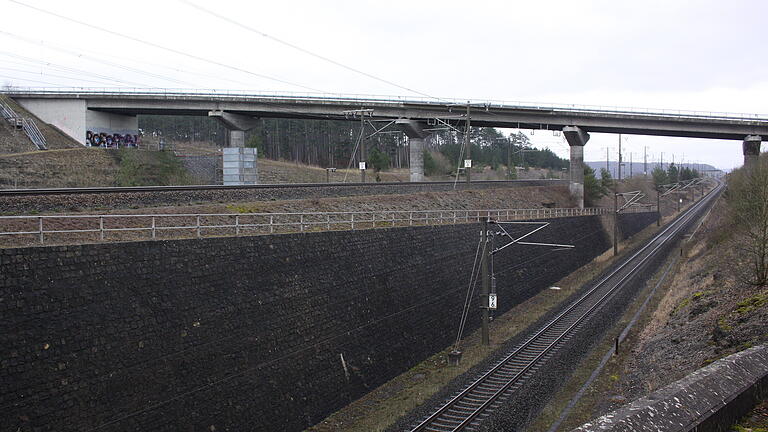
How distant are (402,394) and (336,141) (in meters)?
101

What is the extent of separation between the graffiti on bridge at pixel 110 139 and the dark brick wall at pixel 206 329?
139ft

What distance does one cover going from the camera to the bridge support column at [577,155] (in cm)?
6251

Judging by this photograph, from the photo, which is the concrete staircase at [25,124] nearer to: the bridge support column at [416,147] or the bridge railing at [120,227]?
the bridge support column at [416,147]

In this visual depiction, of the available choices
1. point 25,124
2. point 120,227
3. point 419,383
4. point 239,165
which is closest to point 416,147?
point 239,165

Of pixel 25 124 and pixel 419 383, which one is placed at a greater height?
pixel 25 124

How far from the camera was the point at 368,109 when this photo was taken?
59469 mm

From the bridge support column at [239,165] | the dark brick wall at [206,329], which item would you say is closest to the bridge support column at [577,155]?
the bridge support column at [239,165]

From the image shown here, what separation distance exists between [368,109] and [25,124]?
29.9m

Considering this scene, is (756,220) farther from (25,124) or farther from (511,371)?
(25,124)

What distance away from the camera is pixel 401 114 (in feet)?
194

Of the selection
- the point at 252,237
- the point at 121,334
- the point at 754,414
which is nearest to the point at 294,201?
the point at 252,237

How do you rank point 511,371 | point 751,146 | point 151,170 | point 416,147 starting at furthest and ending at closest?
point 416,147 → point 751,146 → point 151,170 → point 511,371

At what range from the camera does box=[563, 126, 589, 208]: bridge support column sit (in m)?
62.5

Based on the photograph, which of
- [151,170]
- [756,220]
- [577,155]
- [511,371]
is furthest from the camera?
[577,155]
